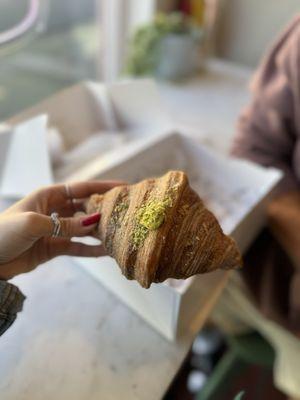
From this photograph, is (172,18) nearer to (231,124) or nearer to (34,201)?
(231,124)

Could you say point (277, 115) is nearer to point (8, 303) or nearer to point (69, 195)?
point (69, 195)

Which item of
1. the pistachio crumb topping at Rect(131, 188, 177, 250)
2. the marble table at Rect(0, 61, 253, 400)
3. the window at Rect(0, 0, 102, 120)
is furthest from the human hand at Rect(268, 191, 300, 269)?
the window at Rect(0, 0, 102, 120)

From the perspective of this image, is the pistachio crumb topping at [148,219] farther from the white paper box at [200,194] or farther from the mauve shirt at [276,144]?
the mauve shirt at [276,144]

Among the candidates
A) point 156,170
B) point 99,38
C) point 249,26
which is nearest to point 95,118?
point 156,170

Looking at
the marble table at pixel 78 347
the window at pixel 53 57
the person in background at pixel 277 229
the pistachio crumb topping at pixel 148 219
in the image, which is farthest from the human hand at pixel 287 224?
the window at pixel 53 57

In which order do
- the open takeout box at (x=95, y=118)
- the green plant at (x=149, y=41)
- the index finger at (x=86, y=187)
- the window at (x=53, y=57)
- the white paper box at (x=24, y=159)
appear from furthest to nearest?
the green plant at (x=149, y=41), the window at (x=53, y=57), the open takeout box at (x=95, y=118), the white paper box at (x=24, y=159), the index finger at (x=86, y=187)

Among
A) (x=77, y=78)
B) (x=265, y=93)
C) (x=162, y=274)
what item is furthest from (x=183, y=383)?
(x=77, y=78)
